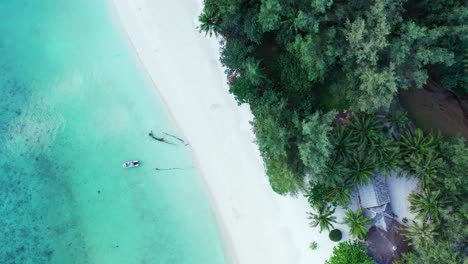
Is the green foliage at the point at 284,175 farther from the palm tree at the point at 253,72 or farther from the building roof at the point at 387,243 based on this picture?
the building roof at the point at 387,243

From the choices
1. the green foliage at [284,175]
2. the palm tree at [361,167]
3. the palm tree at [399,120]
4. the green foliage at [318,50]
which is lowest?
the green foliage at [284,175]

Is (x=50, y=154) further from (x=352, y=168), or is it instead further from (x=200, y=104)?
(x=352, y=168)

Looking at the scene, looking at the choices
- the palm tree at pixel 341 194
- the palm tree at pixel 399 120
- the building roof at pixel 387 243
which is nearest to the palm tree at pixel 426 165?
the palm tree at pixel 399 120

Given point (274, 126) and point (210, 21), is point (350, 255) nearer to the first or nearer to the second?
point (274, 126)

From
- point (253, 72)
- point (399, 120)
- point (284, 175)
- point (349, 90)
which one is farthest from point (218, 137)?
point (399, 120)

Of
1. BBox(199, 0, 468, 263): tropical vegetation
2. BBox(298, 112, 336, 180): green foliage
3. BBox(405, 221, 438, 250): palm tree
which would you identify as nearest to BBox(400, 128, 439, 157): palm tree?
BBox(199, 0, 468, 263): tropical vegetation

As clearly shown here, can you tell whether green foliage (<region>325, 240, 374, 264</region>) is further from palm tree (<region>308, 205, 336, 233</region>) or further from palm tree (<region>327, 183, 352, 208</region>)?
palm tree (<region>327, 183, 352, 208</region>)
